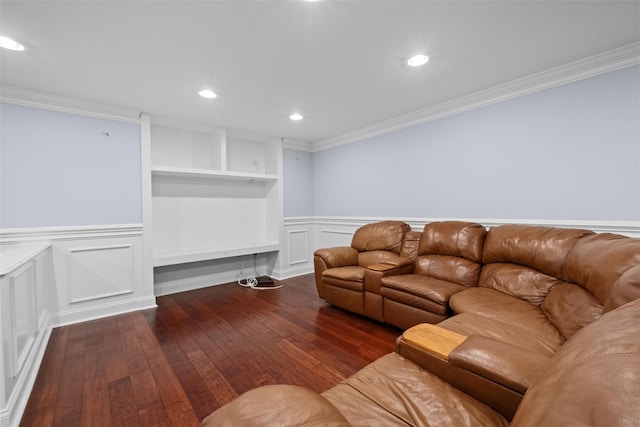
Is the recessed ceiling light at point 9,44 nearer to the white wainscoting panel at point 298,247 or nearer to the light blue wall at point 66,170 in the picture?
the light blue wall at point 66,170

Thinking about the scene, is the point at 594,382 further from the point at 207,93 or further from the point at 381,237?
the point at 207,93

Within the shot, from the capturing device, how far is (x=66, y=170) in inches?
112

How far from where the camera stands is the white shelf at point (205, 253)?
344cm

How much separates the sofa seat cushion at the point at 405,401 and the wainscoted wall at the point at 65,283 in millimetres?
2070

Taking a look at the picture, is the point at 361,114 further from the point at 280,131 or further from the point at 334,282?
the point at 334,282

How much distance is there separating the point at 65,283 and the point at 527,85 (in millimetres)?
5080

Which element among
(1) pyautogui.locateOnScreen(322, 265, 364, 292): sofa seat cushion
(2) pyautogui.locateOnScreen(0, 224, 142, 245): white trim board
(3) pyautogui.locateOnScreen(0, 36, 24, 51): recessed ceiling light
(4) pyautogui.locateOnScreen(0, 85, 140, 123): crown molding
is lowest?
(1) pyautogui.locateOnScreen(322, 265, 364, 292): sofa seat cushion

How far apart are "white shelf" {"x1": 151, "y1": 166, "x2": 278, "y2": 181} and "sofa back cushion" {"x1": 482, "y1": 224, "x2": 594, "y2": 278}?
3.21m

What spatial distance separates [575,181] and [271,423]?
299 centimetres

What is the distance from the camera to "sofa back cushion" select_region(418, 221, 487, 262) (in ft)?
8.63

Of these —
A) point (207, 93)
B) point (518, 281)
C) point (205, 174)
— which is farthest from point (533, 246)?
point (205, 174)

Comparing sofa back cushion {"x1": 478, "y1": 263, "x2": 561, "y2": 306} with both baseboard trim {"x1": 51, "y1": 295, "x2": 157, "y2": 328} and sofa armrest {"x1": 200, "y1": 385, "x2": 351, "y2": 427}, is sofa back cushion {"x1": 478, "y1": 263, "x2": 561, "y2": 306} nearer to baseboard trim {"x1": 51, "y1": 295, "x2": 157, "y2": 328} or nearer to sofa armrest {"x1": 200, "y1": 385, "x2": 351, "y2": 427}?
sofa armrest {"x1": 200, "y1": 385, "x2": 351, "y2": 427}

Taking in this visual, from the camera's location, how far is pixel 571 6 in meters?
1.63

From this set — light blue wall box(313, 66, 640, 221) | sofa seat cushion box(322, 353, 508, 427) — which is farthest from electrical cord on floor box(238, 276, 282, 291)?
sofa seat cushion box(322, 353, 508, 427)
